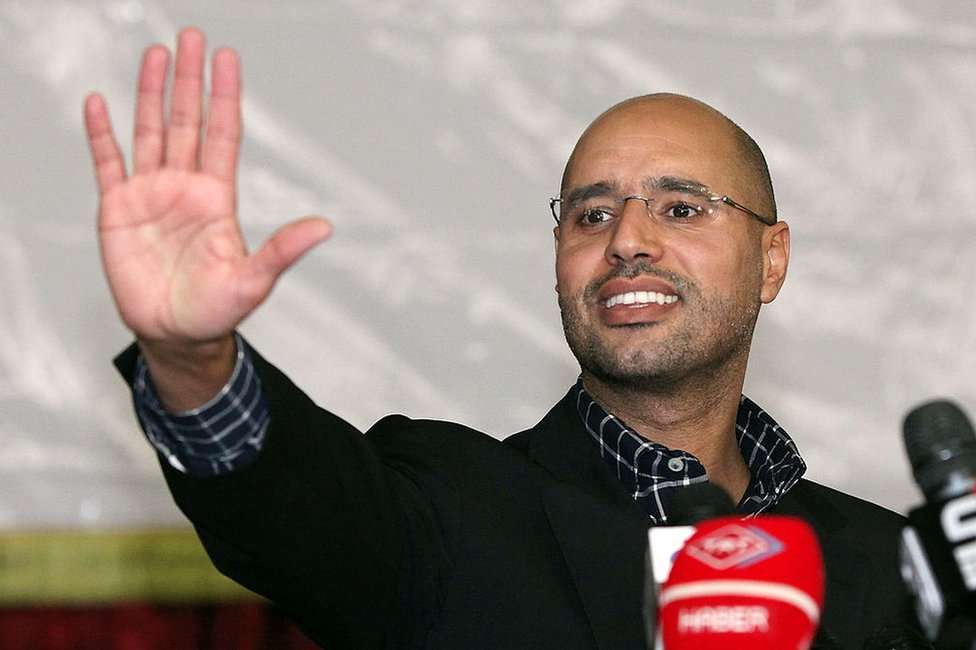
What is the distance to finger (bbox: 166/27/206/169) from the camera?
4.75 ft

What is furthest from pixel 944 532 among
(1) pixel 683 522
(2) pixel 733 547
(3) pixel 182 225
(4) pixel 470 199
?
(4) pixel 470 199

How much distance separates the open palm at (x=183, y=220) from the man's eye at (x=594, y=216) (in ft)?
2.95

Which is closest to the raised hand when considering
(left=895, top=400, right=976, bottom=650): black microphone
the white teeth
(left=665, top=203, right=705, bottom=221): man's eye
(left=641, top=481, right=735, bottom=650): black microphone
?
(left=641, top=481, right=735, bottom=650): black microphone

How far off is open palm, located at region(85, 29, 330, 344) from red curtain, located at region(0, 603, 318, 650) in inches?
59.7

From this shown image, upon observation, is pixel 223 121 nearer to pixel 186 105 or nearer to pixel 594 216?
pixel 186 105

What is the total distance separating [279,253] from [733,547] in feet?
1.63

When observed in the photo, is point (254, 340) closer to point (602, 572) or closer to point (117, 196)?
point (602, 572)

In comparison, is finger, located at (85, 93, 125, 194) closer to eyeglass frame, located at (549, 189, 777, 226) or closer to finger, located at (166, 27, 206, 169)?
finger, located at (166, 27, 206, 169)

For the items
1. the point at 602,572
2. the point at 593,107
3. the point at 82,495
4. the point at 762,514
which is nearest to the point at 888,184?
the point at 593,107

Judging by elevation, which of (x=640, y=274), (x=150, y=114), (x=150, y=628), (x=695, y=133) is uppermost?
(x=695, y=133)

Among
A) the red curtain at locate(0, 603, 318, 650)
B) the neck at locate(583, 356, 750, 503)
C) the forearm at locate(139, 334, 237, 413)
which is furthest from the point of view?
the red curtain at locate(0, 603, 318, 650)

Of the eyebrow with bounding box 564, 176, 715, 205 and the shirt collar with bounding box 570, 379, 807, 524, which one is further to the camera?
the eyebrow with bounding box 564, 176, 715, 205

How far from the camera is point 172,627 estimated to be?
281 centimetres

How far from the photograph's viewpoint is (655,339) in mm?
2166
